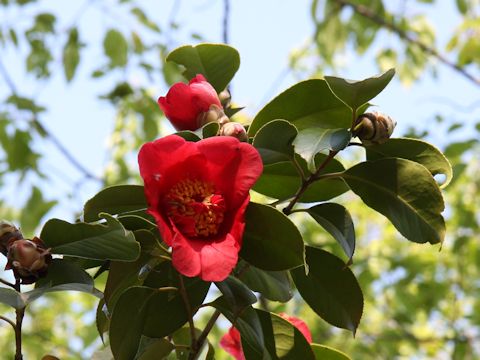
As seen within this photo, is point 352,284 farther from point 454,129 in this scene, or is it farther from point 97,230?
point 454,129

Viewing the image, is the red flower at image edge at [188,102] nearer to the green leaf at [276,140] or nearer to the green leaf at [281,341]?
the green leaf at [276,140]

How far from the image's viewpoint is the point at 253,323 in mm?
845

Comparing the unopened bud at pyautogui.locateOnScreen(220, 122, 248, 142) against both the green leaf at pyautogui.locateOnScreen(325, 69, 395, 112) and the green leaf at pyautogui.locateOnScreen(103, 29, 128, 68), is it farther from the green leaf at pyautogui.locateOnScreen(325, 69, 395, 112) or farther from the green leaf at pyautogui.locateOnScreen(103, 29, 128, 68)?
the green leaf at pyautogui.locateOnScreen(103, 29, 128, 68)

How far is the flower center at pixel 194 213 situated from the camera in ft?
2.65

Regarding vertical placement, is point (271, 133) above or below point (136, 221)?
above

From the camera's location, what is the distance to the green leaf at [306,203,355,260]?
0.87 meters

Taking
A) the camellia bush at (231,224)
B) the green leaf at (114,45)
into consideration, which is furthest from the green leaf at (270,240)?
the green leaf at (114,45)

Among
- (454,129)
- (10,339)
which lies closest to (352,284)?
(454,129)

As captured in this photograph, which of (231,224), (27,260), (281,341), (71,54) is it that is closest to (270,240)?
(231,224)

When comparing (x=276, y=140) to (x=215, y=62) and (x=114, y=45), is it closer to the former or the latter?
(x=215, y=62)

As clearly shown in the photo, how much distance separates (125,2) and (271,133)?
2.98 metres

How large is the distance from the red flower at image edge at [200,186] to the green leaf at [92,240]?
42mm

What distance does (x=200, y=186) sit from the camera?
2.80 ft

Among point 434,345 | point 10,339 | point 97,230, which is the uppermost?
point 97,230
